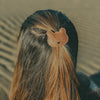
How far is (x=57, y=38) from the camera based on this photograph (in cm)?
136

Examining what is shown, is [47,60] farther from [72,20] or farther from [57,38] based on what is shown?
[72,20]

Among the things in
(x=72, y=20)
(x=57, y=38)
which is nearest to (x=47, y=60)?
(x=57, y=38)

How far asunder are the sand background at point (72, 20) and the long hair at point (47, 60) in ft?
4.29

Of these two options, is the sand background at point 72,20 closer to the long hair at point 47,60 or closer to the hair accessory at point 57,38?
the long hair at point 47,60

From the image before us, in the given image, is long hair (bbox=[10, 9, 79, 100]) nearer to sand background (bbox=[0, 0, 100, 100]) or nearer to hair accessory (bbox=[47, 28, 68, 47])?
hair accessory (bbox=[47, 28, 68, 47])

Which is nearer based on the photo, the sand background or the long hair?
the long hair

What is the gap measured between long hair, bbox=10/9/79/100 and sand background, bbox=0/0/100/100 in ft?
4.29

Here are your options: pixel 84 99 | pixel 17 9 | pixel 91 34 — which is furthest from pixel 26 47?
pixel 17 9

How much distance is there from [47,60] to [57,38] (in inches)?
6.6

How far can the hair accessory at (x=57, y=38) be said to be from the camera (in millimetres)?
1349

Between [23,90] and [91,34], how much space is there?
3133 mm

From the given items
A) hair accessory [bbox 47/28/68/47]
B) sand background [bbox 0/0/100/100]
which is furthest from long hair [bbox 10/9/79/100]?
sand background [bbox 0/0/100/100]

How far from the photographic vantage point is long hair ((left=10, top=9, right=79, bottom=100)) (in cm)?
138

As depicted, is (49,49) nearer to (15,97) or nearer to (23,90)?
(23,90)
